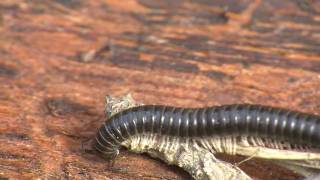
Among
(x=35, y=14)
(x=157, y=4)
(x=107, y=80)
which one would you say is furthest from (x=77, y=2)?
(x=107, y=80)

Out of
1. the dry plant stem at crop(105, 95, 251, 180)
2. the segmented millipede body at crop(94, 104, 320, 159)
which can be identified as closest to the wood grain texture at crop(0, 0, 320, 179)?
the dry plant stem at crop(105, 95, 251, 180)

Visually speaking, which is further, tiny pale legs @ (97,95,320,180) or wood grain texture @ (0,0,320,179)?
wood grain texture @ (0,0,320,179)

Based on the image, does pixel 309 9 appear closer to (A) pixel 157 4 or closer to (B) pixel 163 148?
(A) pixel 157 4

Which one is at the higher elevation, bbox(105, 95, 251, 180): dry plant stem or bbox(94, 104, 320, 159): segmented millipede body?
bbox(94, 104, 320, 159): segmented millipede body

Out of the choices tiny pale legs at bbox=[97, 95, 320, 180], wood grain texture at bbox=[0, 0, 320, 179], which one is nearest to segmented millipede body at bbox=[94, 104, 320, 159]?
tiny pale legs at bbox=[97, 95, 320, 180]

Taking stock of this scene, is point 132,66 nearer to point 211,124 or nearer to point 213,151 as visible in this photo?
point 211,124

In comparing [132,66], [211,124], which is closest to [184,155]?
[211,124]

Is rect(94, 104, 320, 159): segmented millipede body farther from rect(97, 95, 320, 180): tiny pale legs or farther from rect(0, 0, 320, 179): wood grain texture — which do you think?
rect(0, 0, 320, 179): wood grain texture
